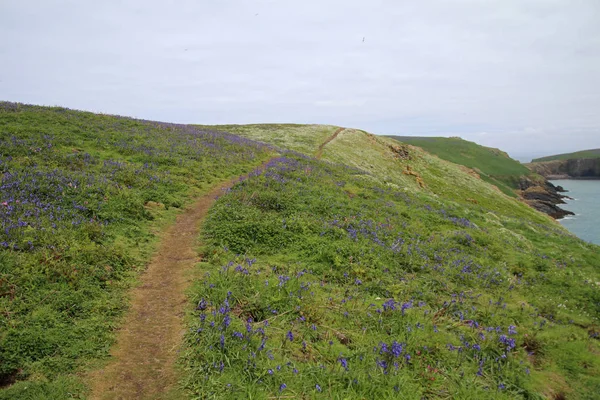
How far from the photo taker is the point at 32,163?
14977 mm

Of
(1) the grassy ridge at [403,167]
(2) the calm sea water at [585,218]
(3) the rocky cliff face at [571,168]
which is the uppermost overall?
(3) the rocky cliff face at [571,168]

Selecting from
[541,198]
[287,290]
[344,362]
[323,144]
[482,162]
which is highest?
[482,162]

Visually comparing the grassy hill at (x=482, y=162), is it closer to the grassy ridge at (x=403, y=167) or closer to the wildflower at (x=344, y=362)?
the grassy ridge at (x=403, y=167)

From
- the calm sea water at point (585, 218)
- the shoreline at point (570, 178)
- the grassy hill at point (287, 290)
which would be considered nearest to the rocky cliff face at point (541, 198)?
the calm sea water at point (585, 218)

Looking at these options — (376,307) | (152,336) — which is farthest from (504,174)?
(152,336)

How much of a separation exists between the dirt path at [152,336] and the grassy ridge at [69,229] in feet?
1.14

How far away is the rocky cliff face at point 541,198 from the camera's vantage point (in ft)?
236

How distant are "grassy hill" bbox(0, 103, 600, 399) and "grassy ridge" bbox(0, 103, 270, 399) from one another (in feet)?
0.16

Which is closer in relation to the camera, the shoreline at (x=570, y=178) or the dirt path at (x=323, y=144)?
the dirt path at (x=323, y=144)

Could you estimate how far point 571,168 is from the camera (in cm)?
17362

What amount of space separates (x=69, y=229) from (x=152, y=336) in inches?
210

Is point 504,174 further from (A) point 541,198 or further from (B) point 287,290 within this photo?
(B) point 287,290

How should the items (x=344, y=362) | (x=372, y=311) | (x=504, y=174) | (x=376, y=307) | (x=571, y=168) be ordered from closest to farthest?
(x=344, y=362) < (x=372, y=311) < (x=376, y=307) < (x=504, y=174) < (x=571, y=168)

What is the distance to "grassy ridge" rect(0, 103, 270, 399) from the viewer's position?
19.2 ft
